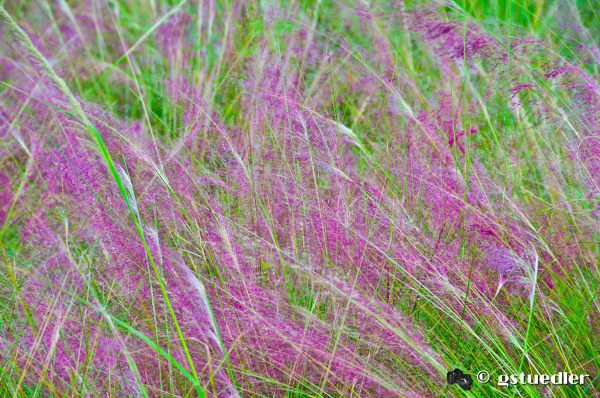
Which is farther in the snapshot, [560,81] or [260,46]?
[260,46]

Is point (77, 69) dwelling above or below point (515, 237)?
above

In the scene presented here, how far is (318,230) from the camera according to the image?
1370mm

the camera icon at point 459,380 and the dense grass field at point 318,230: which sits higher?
the dense grass field at point 318,230

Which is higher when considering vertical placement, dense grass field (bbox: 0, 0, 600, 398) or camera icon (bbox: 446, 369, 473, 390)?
dense grass field (bbox: 0, 0, 600, 398)

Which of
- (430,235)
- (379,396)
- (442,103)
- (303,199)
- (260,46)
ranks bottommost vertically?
(379,396)

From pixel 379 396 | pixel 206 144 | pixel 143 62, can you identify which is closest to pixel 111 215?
pixel 206 144

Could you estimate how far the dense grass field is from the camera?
1.16m

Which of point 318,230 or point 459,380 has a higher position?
point 318,230

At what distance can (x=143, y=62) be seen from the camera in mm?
2307

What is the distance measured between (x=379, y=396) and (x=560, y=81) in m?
1.09

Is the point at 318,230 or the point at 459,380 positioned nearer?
the point at 459,380

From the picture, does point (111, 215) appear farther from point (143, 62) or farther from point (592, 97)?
point (592, 97)

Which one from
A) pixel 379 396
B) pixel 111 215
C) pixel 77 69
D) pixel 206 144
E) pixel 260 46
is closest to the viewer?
pixel 379 396

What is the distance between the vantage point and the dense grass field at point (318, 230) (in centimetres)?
116
